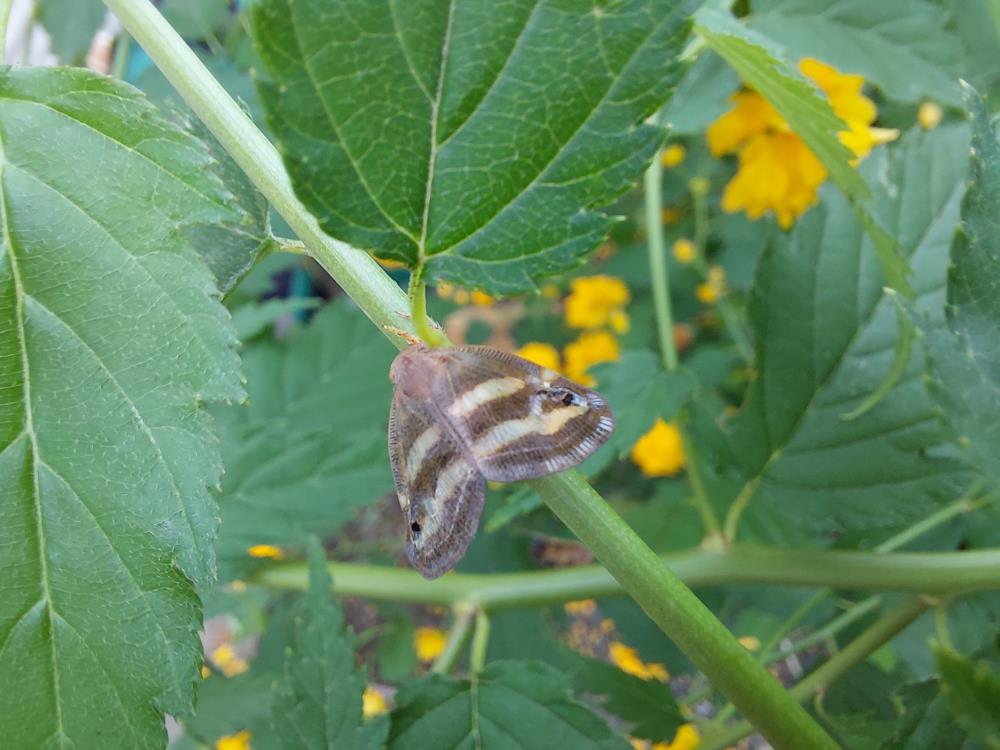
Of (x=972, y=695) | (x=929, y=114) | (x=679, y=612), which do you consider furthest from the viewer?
(x=929, y=114)

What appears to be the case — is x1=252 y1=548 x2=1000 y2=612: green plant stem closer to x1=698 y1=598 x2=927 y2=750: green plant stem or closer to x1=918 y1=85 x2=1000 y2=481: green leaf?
x1=698 y1=598 x2=927 y2=750: green plant stem

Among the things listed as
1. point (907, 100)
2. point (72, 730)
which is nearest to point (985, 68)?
point (907, 100)

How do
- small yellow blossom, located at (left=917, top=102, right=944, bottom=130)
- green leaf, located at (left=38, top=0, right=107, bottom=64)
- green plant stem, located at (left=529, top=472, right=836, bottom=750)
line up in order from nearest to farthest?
green plant stem, located at (left=529, top=472, right=836, bottom=750) < green leaf, located at (left=38, top=0, right=107, bottom=64) < small yellow blossom, located at (left=917, top=102, right=944, bottom=130)

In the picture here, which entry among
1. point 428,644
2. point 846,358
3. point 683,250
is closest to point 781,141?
point 846,358

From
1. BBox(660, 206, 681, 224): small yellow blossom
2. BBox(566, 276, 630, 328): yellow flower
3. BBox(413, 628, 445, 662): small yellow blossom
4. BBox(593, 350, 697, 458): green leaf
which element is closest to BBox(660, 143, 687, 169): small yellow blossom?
BBox(660, 206, 681, 224): small yellow blossom

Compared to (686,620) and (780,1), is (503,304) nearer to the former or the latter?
(780,1)

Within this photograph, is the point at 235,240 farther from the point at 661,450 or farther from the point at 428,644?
the point at 428,644
